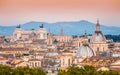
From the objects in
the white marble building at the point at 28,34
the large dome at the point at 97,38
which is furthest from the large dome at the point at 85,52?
the white marble building at the point at 28,34

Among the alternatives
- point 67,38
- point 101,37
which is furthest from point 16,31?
point 101,37

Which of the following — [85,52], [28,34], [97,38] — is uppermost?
[97,38]

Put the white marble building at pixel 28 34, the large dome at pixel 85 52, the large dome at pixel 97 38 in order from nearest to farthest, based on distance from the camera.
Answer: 1. the large dome at pixel 85 52
2. the large dome at pixel 97 38
3. the white marble building at pixel 28 34

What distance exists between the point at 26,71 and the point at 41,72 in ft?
1.09

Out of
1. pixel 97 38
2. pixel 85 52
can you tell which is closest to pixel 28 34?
pixel 97 38

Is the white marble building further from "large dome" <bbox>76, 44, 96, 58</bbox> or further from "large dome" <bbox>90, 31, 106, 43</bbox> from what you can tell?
"large dome" <bbox>76, 44, 96, 58</bbox>

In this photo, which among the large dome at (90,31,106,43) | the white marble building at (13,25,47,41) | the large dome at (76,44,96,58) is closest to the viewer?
the large dome at (76,44,96,58)

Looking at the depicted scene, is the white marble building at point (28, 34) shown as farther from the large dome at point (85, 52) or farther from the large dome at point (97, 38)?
the large dome at point (85, 52)

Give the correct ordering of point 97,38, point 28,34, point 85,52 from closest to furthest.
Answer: point 85,52 → point 97,38 → point 28,34

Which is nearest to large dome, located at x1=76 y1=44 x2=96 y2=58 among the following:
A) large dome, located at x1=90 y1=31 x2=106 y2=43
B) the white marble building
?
large dome, located at x1=90 y1=31 x2=106 y2=43

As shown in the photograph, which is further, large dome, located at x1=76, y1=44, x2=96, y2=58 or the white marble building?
the white marble building

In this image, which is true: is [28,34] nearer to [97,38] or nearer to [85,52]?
[97,38]

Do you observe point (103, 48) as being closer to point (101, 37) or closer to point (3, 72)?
point (101, 37)

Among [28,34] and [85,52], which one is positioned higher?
[85,52]
